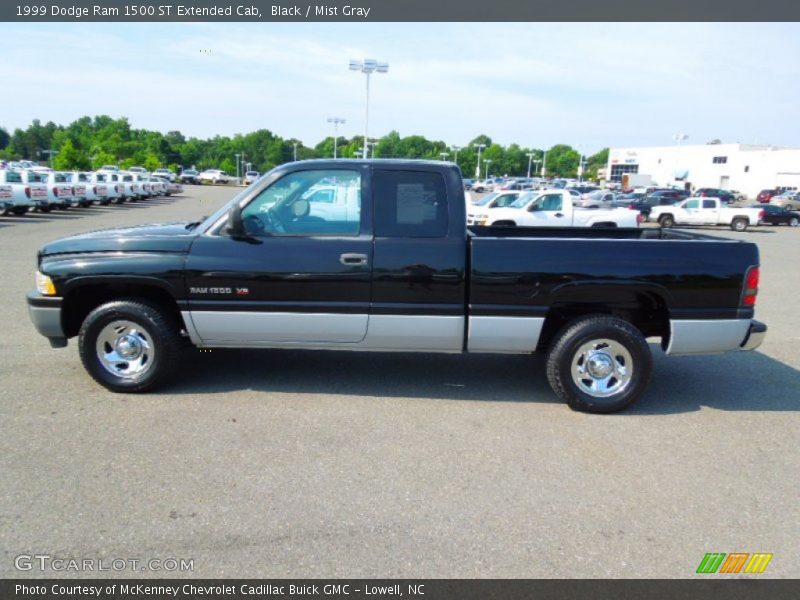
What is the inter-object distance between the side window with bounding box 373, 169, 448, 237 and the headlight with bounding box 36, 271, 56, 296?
2.71 metres

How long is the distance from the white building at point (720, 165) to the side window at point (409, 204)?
89.9m

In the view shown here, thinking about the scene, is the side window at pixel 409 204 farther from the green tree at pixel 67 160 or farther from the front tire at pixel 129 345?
the green tree at pixel 67 160

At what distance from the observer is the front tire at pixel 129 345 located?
473 cm

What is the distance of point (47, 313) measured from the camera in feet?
15.6

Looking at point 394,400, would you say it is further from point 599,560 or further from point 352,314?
point 599,560

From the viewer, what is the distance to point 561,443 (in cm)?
416

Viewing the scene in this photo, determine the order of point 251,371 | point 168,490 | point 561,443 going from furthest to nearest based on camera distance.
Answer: point 251,371 < point 561,443 < point 168,490

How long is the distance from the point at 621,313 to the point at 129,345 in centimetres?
424

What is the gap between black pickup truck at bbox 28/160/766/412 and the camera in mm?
4613

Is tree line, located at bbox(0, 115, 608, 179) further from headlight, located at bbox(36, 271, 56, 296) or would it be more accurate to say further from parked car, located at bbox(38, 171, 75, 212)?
headlight, located at bbox(36, 271, 56, 296)

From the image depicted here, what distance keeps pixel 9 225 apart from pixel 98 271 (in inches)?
668

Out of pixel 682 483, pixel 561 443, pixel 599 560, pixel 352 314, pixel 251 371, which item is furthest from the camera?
pixel 251 371
